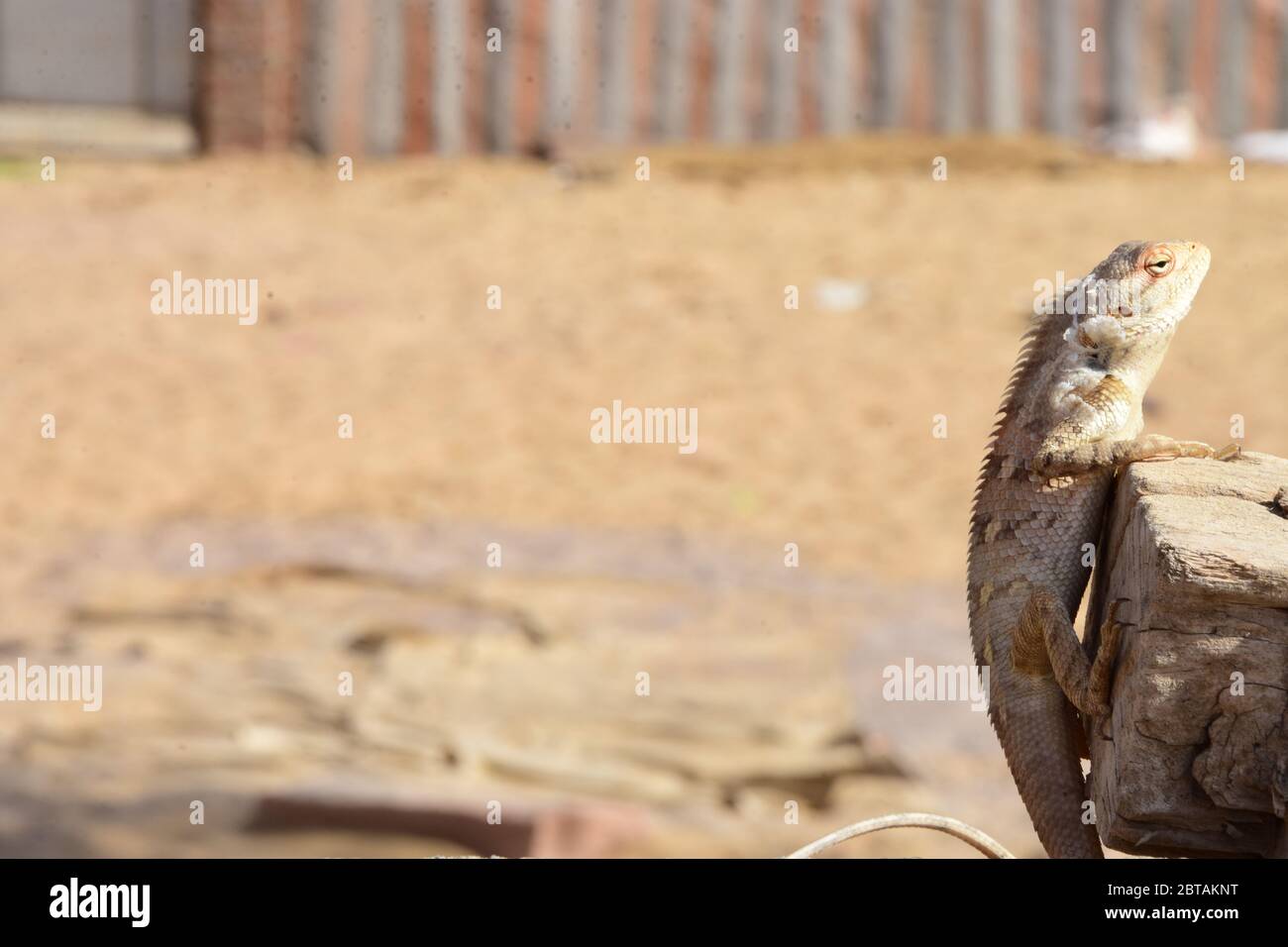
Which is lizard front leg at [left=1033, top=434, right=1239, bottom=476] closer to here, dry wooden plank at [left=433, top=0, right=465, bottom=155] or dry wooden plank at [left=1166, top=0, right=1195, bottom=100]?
dry wooden plank at [left=433, top=0, right=465, bottom=155]

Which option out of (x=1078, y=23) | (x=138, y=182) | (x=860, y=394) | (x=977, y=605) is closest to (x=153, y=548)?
(x=860, y=394)

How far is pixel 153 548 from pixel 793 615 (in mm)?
4060

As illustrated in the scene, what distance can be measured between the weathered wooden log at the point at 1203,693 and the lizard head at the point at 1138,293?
2.82ft

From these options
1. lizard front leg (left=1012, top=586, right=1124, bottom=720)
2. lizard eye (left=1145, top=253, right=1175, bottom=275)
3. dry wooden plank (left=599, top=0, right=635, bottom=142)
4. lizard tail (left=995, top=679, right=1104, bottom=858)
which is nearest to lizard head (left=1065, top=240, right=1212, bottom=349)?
lizard eye (left=1145, top=253, right=1175, bottom=275)

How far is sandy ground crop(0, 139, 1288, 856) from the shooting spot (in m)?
7.52

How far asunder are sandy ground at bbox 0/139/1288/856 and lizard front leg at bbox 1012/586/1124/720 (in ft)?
11.7

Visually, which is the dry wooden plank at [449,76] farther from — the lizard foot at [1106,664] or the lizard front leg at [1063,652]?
the lizard foot at [1106,664]

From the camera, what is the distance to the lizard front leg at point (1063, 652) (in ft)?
9.59

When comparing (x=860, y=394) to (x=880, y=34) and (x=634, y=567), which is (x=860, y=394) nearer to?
(x=634, y=567)

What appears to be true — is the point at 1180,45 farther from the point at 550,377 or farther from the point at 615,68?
the point at 550,377

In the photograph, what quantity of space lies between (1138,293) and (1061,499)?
0.52m

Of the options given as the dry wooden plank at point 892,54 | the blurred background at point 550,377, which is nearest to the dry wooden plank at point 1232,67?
the blurred background at point 550,377

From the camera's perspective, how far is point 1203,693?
2615mm

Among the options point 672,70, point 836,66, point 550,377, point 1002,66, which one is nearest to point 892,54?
point 836,66
